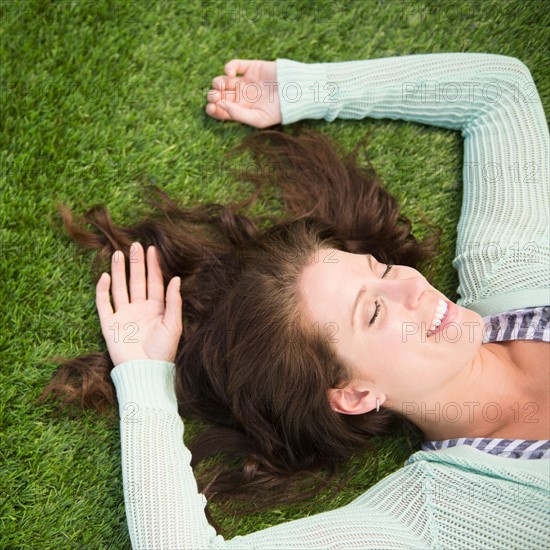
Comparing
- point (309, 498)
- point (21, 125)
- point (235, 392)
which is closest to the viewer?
point (235, 392)

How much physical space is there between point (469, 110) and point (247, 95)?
34.0 inches

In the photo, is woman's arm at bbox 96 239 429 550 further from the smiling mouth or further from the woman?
the smiling mouth

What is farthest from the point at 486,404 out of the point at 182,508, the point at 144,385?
the point at 144,385

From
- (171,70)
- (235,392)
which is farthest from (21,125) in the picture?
(235,392)

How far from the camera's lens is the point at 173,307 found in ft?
7.23

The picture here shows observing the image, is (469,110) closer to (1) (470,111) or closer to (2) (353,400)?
(1) (470,111)

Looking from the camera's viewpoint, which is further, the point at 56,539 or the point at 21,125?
the point at 21,125

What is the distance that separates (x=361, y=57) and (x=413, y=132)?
374 millimetres

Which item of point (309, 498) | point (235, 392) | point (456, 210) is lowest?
point (309, 498)

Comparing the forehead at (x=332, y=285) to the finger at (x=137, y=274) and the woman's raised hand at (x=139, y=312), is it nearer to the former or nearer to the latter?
the woman's raised hand at (x=139, y=312)

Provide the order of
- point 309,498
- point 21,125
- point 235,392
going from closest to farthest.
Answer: point 235,392 < point 309,498 < point 21,125

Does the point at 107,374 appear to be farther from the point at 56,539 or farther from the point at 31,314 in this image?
the point at 56,539

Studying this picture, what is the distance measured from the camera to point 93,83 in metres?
2.42

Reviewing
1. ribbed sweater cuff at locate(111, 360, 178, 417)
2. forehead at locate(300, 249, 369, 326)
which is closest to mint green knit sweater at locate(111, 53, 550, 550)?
ribbed sweater cuff at locate(111, 360, 178, 417)
